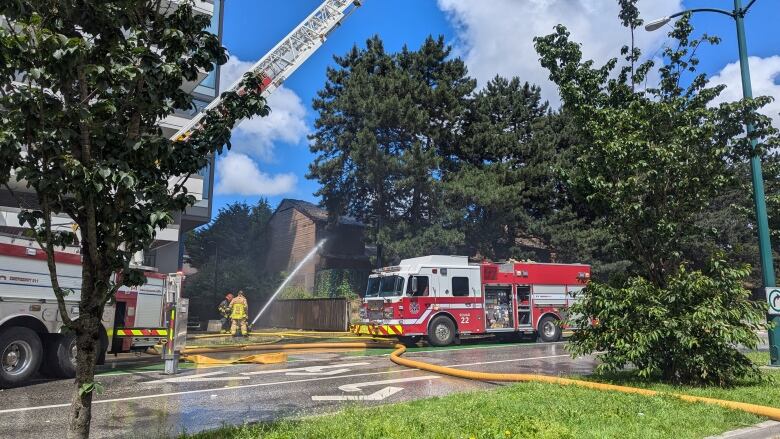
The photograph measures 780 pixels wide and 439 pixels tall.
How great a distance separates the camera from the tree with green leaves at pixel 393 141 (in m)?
25.9

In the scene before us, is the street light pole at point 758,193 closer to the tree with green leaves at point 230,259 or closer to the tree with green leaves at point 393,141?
the tree with green leaves at point 393,141

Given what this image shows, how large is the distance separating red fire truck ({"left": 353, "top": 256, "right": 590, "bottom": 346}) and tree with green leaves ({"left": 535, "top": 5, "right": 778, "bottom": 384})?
706 cm

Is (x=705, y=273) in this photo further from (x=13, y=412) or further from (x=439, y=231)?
(x=439, y=231)

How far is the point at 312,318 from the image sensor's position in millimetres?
27062

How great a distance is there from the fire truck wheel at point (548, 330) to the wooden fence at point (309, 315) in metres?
8.93

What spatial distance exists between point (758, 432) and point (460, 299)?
12.2 meters

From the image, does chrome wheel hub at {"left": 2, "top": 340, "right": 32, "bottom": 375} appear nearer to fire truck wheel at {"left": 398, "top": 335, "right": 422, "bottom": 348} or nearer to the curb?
the curb

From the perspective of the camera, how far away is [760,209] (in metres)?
10.6

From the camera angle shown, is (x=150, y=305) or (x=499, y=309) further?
(x=499, y=309)

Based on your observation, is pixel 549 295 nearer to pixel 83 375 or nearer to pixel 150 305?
pixel 150 305

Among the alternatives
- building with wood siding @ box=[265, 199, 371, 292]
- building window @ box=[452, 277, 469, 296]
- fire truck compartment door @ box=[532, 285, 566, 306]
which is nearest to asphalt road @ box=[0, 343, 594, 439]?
building window @ box=[452, 277, 469, 296]

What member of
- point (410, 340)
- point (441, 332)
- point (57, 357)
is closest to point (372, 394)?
point (57, 357)

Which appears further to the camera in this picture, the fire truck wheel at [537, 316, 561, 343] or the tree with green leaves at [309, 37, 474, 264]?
the tree with green leaves at [309, 37, 474, 264]

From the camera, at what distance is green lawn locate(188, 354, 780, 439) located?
5.15 metres
